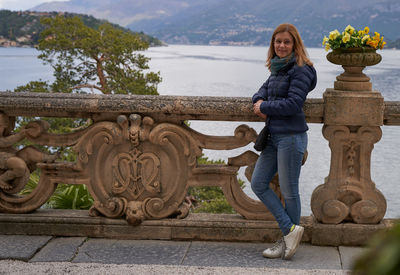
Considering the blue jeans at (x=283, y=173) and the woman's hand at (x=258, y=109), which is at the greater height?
the woman's hand at (x=258, y=109)

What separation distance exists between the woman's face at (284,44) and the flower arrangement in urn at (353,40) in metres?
0.42

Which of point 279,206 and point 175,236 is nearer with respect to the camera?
point 279,206

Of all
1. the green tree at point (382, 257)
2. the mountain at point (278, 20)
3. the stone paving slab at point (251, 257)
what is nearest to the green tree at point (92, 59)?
the stone paving slab at point (251, 257)

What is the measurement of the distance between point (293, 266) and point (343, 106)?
1243 mm

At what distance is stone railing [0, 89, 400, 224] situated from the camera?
13.1 feet

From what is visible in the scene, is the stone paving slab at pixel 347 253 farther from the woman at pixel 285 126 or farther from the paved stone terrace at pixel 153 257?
the woman at pixel 285 126

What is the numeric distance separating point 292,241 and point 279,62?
128 cm

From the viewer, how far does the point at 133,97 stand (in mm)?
4074

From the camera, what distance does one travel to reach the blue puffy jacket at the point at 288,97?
351cm

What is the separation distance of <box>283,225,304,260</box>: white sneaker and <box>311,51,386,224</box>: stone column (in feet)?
1.39

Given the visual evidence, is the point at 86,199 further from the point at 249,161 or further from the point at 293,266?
the point at 293,266

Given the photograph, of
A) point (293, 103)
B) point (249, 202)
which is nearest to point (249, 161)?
point (249, 202)

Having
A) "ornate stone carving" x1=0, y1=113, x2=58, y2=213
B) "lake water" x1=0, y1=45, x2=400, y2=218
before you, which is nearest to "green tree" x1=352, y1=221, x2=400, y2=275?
"ornate stone carving" x1=0, y1=113, x2=58, y2=213

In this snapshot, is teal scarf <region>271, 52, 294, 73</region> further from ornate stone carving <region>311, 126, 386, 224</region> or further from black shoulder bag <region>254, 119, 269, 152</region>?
ornate stone carving <region>311, 126, 386, 224</region>
